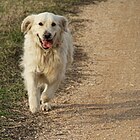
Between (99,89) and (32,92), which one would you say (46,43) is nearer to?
(32,92)

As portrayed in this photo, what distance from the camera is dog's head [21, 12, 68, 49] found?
6.68 meters

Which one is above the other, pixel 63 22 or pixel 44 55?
pixel 63 22

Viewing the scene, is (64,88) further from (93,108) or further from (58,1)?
(58,1)

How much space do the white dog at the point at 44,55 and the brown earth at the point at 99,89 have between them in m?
0.32

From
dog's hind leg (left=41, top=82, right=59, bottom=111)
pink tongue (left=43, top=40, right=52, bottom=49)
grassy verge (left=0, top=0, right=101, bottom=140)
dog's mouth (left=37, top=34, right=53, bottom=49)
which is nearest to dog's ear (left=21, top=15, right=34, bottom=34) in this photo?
dog's mouth (left=37, top=34, right=53, bottom=49)

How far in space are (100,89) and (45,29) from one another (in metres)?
1.66

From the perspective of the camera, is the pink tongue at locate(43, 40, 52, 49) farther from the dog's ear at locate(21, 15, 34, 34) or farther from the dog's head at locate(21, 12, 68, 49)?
the dog's ear at locate(21, 15, 34, 34)

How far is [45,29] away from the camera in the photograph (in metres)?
6.68

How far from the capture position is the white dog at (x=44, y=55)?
6.80m

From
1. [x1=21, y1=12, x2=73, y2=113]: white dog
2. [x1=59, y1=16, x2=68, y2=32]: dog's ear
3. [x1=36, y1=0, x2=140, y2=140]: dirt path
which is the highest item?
[x1=59, y1=16, x2=68, y2=32]: dog's ear

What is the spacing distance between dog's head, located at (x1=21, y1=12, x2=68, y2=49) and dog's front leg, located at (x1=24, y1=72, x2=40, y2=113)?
446 millimetres

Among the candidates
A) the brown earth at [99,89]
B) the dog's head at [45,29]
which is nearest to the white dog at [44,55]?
the dog's head at [45,29]

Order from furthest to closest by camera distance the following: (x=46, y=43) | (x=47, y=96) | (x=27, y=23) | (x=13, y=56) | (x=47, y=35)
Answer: (x=13, y=56) → (x=27, y=23) → (x=47, y=96) → (x=46, y=43) → (x=47, y=35)

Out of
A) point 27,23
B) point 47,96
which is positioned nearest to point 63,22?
point 27,23
